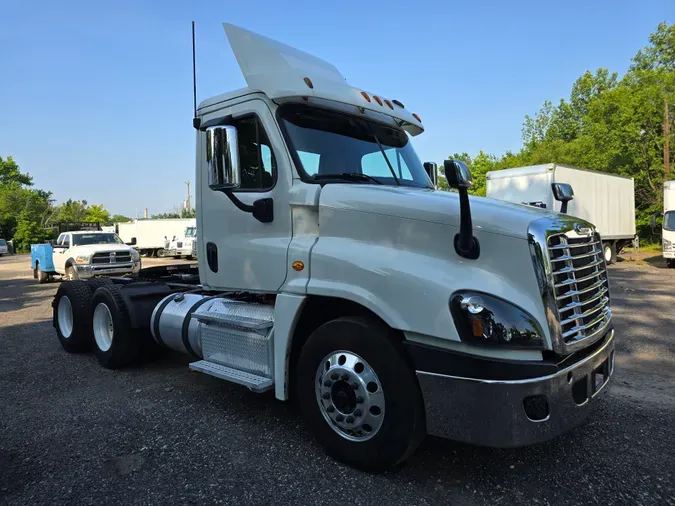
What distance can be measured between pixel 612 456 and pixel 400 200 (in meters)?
2.36

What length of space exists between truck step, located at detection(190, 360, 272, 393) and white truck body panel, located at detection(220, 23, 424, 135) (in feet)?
7.14

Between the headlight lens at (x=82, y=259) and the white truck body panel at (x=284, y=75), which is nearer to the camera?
the white truck body panel at (x=284, y=75)

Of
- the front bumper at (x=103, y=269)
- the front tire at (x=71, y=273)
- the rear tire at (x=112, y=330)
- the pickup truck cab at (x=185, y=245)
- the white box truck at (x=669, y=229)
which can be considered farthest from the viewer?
the pickup truck cab at (x=185, y=245)

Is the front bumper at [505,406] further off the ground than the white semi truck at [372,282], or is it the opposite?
the white semi truck at [372,282]

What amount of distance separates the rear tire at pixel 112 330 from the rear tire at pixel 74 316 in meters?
0.26

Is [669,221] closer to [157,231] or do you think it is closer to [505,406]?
[505,406]

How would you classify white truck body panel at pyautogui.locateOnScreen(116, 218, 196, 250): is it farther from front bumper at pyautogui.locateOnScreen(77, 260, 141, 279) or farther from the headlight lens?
the headlight lens

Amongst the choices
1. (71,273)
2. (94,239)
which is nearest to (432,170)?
(71,273)

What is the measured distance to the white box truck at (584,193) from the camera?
1661cm

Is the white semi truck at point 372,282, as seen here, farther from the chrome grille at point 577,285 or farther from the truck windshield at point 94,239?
the truck windshield at point 94,239

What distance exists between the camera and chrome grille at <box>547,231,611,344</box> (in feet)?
8.88

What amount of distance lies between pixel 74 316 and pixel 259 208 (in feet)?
13.6

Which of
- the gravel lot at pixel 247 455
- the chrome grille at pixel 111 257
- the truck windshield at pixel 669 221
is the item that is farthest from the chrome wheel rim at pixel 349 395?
the truck windshield at pixel 669 221

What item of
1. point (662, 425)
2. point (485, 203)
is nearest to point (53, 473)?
point (485, 203)
